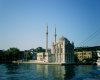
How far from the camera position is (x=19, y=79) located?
51969mm

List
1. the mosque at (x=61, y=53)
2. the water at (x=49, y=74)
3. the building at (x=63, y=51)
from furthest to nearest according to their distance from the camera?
the mosque at (x=61, y=53) → the building at (x=63, y=51) → the water at (x=49, y=74)

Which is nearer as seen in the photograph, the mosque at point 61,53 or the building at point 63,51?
the building at point 63,51

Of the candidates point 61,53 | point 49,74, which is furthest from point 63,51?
point 49,74

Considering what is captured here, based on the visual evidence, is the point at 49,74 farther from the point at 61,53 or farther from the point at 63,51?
the point at 61,53

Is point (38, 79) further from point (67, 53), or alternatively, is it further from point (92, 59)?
point (92, 59)

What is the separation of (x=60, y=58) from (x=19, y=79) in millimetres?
103897

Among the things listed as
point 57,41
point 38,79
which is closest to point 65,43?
point 57,41

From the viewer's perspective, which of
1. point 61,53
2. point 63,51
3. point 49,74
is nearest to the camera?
point 49,74

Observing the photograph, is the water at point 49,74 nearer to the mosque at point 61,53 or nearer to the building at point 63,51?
the building at point 63,51

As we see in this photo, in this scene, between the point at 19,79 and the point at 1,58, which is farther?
the point at 1,58

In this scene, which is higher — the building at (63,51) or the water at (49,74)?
the building at (63,51)

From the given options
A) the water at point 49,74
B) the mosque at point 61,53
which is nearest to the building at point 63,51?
the mosque at point 61,53

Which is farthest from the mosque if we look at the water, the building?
the water

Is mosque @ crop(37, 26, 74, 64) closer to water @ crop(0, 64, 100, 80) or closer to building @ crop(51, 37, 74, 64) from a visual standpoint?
building @ crop(51, 37, 74, 64)
